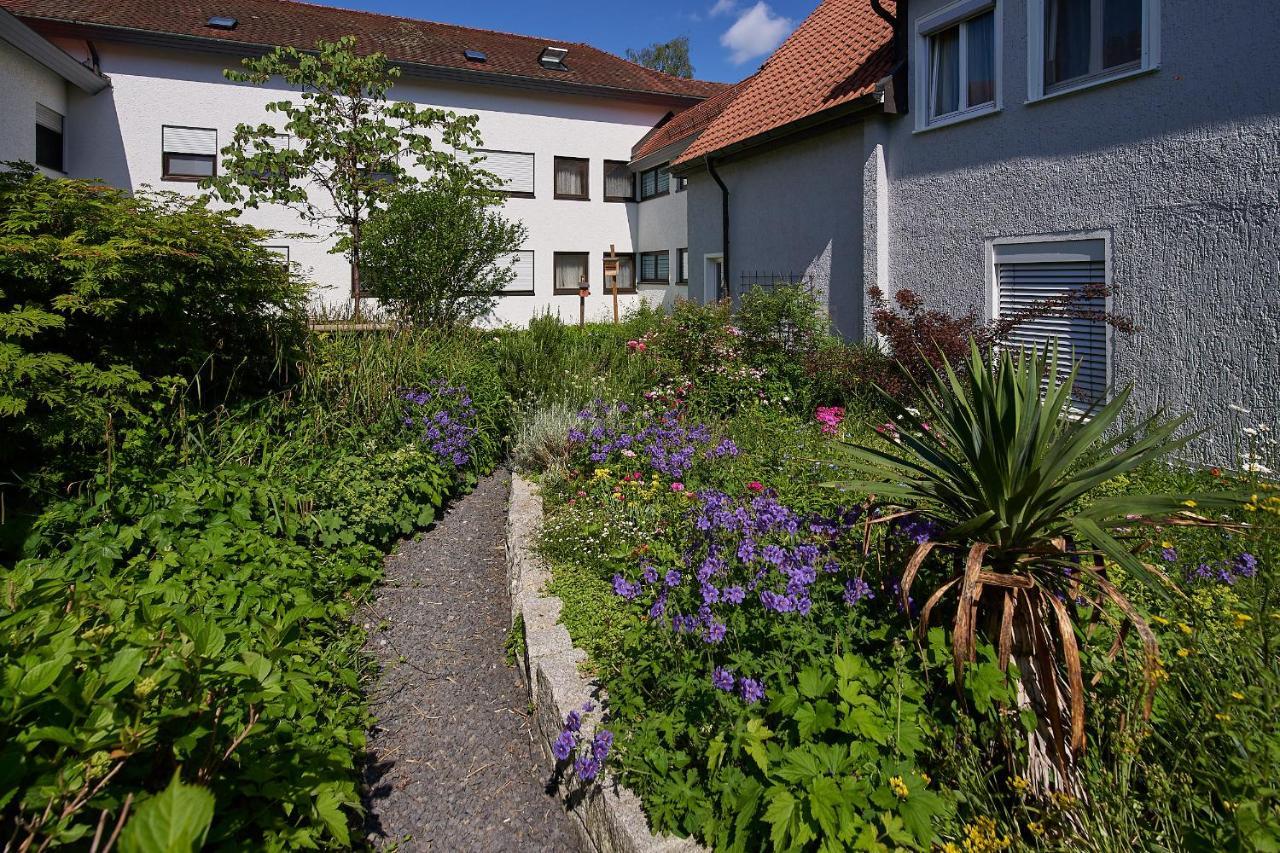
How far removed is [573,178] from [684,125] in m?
3.91

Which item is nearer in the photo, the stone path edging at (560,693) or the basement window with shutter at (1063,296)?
the stone path edging at (560,693)

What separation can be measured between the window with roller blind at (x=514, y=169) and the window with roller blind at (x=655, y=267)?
3.85 metres

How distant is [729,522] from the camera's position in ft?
11.3

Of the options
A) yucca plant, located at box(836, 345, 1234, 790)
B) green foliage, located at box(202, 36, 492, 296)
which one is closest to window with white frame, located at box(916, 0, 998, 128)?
yucca plant, located at box(836, 345, 1234, 790)

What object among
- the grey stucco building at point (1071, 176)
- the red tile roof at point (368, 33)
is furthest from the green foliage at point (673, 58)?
the grey stucco building at point (1071, 176)

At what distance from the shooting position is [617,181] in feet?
79.9

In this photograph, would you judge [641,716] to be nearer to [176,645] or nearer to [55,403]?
[176,645]

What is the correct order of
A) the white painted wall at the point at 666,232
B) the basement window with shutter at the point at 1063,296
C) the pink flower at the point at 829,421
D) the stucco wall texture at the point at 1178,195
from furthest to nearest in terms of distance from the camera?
the white painted wall at the point at 666,232, the basement window with shutter at the point at 1063,296, the pink flower at the point at 829,421, the stucco wall texture at the point at 1178,195

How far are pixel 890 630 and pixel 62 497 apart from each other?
461cm

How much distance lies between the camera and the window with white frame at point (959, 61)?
29.2 ft

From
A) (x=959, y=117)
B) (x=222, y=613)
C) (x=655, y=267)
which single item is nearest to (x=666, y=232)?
(x=655, y=267)

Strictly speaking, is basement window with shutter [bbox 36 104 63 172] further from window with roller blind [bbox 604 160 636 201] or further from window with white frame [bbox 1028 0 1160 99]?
window with white frame [bbox 1028 0 1160 99]

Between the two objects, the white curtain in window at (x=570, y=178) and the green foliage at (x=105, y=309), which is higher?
the white curtain in window at (x=570, y=178)

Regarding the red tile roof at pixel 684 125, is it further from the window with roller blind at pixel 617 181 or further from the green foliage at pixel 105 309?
the green foliage at pixel 105 309
